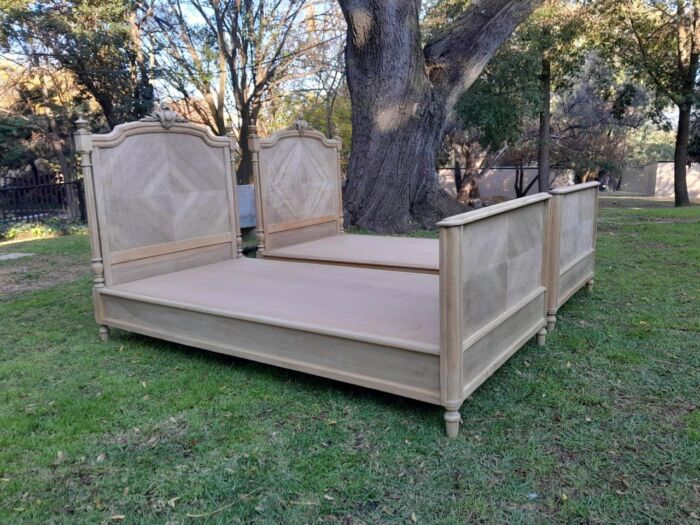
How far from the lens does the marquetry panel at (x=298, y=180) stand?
17.3ft

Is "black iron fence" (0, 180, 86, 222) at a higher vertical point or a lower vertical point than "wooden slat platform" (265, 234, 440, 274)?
higher

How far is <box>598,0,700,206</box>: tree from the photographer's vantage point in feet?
38.1

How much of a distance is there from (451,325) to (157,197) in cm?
276

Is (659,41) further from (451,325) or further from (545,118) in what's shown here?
(451,325)

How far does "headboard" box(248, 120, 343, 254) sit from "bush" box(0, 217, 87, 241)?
5.93m

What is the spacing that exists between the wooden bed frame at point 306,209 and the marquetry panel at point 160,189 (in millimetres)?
529

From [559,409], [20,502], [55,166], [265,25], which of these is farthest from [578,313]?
Answer: [55,166]

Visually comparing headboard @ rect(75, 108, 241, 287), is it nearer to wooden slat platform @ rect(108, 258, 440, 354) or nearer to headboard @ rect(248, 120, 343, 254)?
wooden slat platform @ rect(108, 258, 440, 354)

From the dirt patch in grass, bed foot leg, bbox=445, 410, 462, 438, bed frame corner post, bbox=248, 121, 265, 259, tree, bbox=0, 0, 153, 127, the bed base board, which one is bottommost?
bed foot leg, bbox=445, 410, 462, 438

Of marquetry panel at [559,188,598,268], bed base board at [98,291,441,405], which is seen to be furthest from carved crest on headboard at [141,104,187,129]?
marquetry panel at [559,188,598,268]

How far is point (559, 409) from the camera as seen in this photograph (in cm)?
260

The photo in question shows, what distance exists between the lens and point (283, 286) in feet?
12.2

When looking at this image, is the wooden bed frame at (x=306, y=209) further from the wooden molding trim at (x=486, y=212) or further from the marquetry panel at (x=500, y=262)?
the wooden molding trim at (x=486, y=212)

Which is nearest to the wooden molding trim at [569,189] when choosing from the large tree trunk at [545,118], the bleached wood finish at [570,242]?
the bleached wood finish at [570,242]
